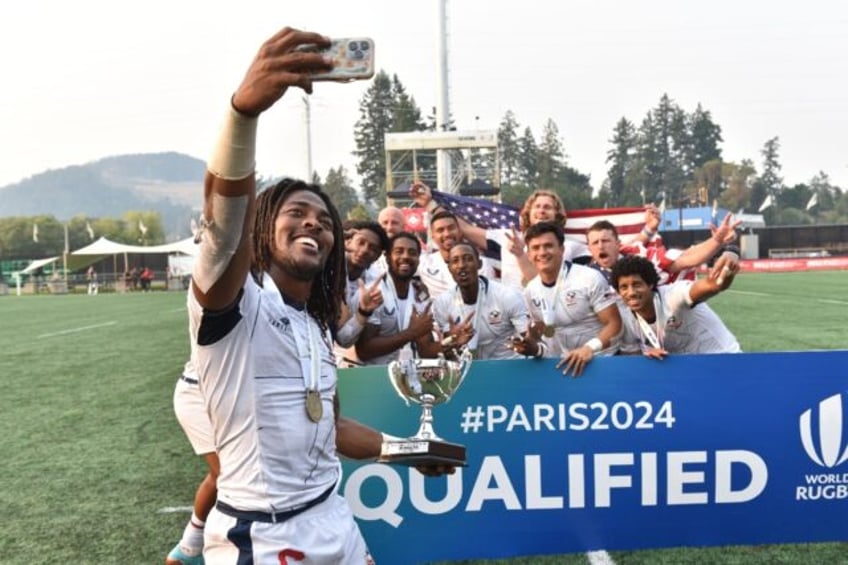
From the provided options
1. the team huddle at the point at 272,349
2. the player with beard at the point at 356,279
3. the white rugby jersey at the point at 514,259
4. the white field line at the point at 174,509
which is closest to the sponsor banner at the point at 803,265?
the white rugby jersey at the point at 514,259

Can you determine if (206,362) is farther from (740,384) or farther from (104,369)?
(104,369)

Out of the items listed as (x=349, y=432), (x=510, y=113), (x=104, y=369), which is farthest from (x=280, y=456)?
(x=510, y=113)

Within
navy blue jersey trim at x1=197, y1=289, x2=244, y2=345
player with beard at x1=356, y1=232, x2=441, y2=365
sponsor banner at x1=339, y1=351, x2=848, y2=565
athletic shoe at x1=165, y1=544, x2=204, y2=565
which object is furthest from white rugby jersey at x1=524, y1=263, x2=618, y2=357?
navy blue jersey trim at x1=197, y1=289, x2=244, y2=345

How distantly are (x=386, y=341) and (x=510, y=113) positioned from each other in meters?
117

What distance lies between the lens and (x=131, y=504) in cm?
523

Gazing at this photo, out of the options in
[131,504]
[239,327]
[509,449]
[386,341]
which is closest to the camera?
[239,327]

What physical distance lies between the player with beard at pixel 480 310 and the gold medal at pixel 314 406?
2.69m

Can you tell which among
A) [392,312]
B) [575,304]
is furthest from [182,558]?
[575,304]

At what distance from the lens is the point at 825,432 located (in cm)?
407

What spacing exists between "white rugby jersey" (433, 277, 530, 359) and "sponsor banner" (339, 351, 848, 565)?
71 cm

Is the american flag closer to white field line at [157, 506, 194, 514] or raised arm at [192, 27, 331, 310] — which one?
white field line at [157, 506, 194, 514]

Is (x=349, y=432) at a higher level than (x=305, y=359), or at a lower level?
lower

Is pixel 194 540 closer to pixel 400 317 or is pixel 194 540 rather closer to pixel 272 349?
pixel 400 317

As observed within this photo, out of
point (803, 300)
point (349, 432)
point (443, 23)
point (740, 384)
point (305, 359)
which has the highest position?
point (443, 23)
